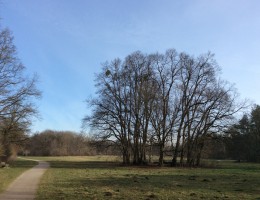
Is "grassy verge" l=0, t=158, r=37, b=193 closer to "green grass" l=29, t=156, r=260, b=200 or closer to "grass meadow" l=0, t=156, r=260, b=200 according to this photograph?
"grass meadow" l=0, t=156, r=260, b=200

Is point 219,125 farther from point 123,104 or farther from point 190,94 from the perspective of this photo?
point 123,104

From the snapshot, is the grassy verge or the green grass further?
the grassy verge

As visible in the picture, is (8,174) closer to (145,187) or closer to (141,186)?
(141,186)

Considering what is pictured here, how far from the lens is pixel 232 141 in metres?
51.8

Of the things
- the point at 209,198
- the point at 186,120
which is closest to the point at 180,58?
the point at 186,120

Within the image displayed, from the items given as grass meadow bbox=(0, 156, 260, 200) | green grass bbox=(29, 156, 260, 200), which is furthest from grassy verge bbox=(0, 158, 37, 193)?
green grass bbox=(29, 156, 260, 200)

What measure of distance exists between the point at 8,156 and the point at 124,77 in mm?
19087

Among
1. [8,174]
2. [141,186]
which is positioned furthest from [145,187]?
[8,174]

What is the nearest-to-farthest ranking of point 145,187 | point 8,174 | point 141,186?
1. point 145,187
2. point 141,186
3. point 8,174

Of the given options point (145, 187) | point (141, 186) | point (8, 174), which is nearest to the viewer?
point (145, 187)

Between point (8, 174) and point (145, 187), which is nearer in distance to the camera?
point (145, 187)

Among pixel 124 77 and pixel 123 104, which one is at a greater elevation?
pixel 124 77

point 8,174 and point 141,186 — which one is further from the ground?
point 8,174

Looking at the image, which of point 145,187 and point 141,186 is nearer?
point 145,187
